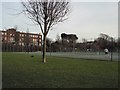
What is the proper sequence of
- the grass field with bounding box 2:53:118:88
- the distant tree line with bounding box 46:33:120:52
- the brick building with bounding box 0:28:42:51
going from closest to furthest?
the grass field with bounding box 2:53:118:88 < the distant tree line with bounding box 46:33:120:52 < the brick building with bounding box 0:28:42:51

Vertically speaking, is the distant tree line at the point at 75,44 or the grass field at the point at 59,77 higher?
the distant tree line at the point at 75,44

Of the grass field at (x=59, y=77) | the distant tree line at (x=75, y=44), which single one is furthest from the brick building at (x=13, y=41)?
the grass field at (x=59, y=77)

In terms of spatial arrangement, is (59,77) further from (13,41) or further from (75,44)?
(75,44)

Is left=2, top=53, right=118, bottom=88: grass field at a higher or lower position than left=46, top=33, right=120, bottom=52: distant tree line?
lower

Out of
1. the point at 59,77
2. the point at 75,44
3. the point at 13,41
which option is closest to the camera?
the point at 59,77

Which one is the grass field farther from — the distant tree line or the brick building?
the brick building

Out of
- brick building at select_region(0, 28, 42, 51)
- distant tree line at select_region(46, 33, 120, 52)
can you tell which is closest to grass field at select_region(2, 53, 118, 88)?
distant tree line at select_region(46, 33, 120, 52)

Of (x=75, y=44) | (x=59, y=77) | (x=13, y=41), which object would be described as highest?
(x=13, y=41)

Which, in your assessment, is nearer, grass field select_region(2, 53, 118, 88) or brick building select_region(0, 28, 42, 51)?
grass field select_region(2, 53, 118, 88)

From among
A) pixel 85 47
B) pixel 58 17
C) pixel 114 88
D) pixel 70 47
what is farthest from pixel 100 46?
pixel 114 88

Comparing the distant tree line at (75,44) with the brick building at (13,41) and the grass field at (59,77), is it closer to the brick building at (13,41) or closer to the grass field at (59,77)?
the brick building at (13,41)

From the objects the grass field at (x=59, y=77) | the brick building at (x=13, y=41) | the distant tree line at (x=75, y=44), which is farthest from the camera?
the brick building at (x=13, y=41)

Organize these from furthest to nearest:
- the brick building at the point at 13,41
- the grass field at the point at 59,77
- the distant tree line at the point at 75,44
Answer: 1. the brick building at the point at 13,41
2. the distant tree line at the point at 75,44
3. the grass field at the point at 59,77

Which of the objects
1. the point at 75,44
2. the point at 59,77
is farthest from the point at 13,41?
the point at 59,77
